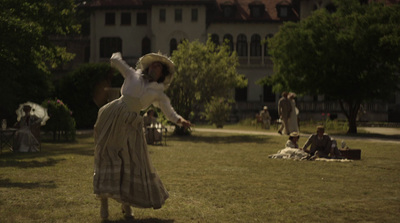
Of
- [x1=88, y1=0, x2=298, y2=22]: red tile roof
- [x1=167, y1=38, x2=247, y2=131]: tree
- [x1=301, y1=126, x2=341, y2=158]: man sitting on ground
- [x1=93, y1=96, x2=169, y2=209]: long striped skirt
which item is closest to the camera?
[x1=93, y1=96, x2=169, y2=209]: long striped skirt

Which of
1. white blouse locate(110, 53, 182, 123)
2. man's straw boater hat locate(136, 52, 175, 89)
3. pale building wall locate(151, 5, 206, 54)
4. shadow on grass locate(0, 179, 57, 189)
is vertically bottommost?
shadow on grass locate(0, 179, 57, 189)

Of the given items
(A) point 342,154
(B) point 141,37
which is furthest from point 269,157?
(B) point 141,37

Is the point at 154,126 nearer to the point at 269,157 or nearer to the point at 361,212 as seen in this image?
the point at 269,157

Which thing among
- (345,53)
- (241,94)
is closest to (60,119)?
(345,53)

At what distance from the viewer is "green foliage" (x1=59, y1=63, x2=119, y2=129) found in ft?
101

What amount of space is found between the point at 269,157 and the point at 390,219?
887 centimetres

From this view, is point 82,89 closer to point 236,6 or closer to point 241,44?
point 241,44

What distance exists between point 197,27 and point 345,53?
88.3 ft

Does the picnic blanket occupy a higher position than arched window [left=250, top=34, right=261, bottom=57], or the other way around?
arched window [left=250, top=34, right=261, bottom=57]

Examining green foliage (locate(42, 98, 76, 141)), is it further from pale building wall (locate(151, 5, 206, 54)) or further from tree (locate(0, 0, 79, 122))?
pale building wall (locate(151, 5, 206, 54))

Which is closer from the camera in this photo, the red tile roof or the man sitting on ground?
the man sitting on ground

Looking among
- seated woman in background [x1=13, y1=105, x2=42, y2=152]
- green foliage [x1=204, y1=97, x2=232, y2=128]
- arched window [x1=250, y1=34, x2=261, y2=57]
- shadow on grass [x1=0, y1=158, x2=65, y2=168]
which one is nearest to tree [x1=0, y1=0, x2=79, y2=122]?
seated woman in background [x1=13, y1=105, x2=42, y2=152]

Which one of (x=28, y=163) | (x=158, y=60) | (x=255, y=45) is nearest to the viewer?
(x=158, y=60)

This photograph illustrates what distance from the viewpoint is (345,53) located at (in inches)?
1046
